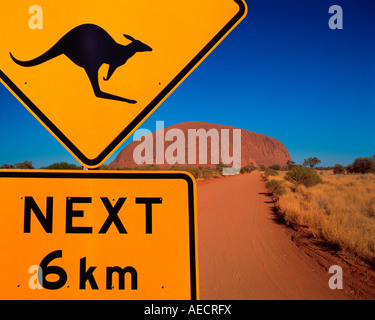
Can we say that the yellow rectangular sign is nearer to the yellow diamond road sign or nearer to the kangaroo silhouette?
the yellow diamond road sign

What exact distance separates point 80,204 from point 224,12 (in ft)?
4.21

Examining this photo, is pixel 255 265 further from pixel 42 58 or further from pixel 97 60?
pixel 42 58

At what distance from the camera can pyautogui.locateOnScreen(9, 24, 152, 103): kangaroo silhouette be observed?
1249mm

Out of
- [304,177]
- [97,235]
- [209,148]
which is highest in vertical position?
[209,148]

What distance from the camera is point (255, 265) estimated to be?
16.8 feet

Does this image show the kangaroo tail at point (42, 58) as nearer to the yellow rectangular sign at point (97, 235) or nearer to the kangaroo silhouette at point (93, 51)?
the kangaroo silhouette at point (93, 51)

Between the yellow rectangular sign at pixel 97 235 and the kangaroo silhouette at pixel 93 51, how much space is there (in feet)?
1.61

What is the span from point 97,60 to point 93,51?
0.06 m

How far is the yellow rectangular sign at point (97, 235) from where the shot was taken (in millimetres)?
1184

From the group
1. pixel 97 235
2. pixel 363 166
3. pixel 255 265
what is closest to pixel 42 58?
pixel 97 235

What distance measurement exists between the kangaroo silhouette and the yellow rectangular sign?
490 mm

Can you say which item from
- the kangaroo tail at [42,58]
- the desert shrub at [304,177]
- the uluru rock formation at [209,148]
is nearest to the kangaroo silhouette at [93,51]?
the kangaroo tail at [42,58]

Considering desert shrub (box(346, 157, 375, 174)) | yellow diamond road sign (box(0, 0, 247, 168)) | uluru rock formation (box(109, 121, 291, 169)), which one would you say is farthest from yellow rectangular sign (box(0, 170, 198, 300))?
uluru rock formation (box(109, 121, 291, 169))

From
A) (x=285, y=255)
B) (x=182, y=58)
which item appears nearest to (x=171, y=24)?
(x=182, y=58)
